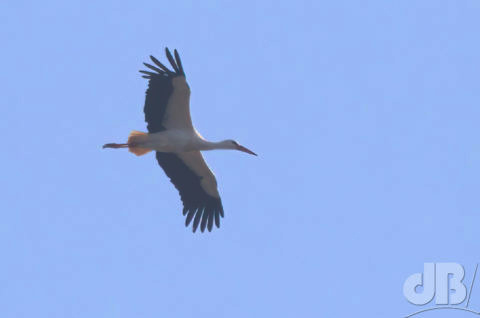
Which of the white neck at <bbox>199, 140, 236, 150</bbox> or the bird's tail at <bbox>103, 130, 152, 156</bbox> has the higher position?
the white neck at <bbox>199, 140, 236, 150</bbox>

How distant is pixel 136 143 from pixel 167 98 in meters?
0.74

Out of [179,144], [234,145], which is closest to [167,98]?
[179,144]

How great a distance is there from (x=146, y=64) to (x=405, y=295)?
447 centimetres

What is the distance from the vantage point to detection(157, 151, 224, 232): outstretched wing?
40.9 ft

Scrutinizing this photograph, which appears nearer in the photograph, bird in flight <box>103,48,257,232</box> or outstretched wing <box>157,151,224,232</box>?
bird in flight <box>103,48,257,232</box>

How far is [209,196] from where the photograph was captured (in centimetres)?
1263

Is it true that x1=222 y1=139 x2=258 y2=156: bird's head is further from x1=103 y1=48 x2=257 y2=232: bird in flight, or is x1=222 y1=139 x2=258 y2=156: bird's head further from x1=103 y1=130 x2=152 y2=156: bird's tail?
x1=103 y1=130 x2=152 y2=156: bird's tail

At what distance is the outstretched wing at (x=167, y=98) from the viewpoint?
11.7m

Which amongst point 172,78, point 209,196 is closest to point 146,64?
point 172,78

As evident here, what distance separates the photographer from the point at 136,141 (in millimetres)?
11906

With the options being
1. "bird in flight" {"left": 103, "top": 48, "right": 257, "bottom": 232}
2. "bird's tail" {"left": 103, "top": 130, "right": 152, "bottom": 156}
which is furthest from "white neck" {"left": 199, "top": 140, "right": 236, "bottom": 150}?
"bird's tail" {"left": 103, "top": 130, "right": 152, "bottom": 156}

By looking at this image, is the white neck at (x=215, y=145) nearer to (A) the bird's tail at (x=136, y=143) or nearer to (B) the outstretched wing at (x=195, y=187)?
(B) the outstretched wing at (x=195, y=187)

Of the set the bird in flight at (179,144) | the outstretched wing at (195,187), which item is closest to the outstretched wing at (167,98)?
the bird in flight at (179,144)

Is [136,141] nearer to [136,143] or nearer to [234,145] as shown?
[136,143]
